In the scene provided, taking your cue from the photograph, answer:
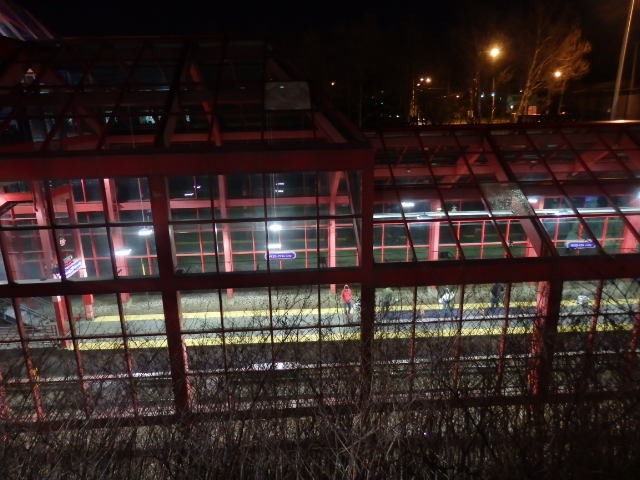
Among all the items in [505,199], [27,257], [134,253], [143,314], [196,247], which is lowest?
[143,314]

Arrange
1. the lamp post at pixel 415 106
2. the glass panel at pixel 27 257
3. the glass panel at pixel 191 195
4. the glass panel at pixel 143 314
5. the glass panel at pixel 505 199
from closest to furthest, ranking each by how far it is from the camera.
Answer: the glass panel at pixel 505 199 < the glass panel at pixel 143 314 < the glass panel at pixel 27 257 < the glass panel at pixel 191 195 < the lamp post at pixel 415 106

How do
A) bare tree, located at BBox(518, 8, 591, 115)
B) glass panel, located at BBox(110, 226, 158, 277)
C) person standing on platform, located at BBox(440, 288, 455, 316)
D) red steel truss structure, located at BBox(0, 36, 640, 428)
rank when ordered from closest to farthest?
red steel truss structure, located at BBox(0, 36, 640, 428) → person standing on platform, located at BBox(440, 288, 455, 316) → glass panel, located at BBox(110, 226, 158, 277) → bare tree, located at BBox(518, 8, 591, 115)

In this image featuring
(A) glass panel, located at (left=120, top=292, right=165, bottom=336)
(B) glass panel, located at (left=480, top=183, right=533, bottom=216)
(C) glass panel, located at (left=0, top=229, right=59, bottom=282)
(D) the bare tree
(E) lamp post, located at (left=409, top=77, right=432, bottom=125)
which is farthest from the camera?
(E) lamp post, located at (left=409, top=77, right=432, bottom=125)

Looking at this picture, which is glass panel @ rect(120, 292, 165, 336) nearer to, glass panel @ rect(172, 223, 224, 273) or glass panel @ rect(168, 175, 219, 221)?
glass panel @ rect(172, 223, 224, 273)

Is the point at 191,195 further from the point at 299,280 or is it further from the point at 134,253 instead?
Answer: the point at 299,280

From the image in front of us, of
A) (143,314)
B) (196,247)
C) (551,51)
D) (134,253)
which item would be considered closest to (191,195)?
(196,247)

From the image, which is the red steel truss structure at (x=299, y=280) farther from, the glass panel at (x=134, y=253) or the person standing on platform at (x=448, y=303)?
the glass panel at (x=134, y=253)

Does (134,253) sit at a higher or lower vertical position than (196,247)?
lower

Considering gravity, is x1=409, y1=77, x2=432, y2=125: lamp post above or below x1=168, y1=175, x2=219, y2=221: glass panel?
above

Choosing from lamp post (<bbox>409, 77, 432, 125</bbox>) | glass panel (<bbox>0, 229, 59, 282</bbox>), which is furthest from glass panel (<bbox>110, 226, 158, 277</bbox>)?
lamp post (<bbox>409, 77, 432, 125</bbox>)

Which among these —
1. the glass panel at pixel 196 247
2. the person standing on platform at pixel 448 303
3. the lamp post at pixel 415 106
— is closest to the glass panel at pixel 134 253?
the glass panel at pixel 196 247

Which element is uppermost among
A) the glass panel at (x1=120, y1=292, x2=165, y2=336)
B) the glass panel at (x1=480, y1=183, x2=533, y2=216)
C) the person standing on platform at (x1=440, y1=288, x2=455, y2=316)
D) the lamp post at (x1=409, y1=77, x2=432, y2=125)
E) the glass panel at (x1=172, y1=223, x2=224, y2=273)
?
the lamp post at (x1=409, y1=77, x2=432, y2=125)

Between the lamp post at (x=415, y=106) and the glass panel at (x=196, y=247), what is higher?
the lamp post at (x=415, y=106)

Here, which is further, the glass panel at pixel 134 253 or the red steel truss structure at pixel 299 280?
the glass panel at pixel 134 253
